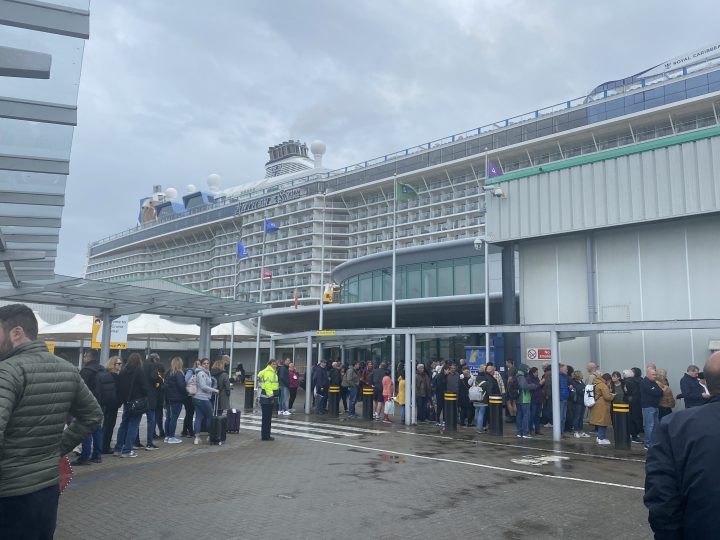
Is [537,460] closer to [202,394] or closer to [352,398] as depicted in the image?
[202,394]

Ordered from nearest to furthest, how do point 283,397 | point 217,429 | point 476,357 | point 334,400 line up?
point 217,429
point 334,400
point 283,397
point 476,357

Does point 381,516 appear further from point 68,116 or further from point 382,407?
point 382,407

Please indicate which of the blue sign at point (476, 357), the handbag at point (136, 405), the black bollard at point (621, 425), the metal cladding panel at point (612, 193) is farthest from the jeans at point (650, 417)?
the handbag at point (136, 405)

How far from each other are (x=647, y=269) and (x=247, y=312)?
12241mm

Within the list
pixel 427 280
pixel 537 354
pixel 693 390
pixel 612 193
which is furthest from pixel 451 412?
pixel 427 280

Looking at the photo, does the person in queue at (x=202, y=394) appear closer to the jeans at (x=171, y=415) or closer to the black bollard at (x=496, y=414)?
the jeans at (x=171, y=415)

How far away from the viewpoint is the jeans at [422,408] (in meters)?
17.4

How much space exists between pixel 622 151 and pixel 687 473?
17.1 meters

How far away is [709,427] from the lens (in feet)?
9.45

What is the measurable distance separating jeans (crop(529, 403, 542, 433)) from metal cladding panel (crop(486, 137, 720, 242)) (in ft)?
21.2

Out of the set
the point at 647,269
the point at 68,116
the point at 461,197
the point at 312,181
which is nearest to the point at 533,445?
the point at 647,269

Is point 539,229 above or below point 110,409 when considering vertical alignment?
above

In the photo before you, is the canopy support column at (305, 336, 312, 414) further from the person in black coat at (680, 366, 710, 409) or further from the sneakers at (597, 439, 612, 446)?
the person in black coat at (680, 366, 710, 409)

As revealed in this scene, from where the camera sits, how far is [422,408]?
1747 cm
